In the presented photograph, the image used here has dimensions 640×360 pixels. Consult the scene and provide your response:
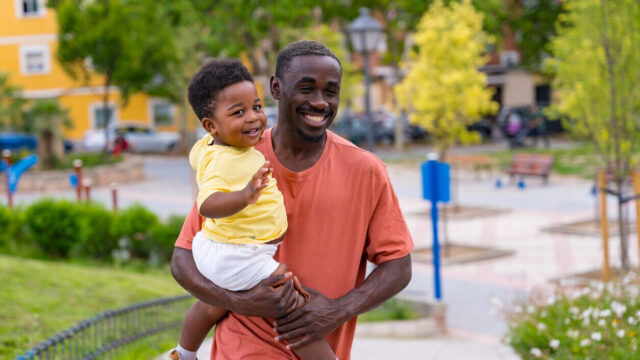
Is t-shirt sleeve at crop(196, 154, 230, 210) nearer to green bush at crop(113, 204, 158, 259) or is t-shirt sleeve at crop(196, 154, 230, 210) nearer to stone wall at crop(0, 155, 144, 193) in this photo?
green bush at crop(113, 204, 158, 259)

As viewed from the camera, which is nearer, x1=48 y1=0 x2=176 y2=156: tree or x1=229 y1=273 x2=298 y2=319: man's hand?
x1=229 y1=273 x2=298 y2=319: man's hand

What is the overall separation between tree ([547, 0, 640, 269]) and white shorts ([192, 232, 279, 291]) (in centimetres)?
830

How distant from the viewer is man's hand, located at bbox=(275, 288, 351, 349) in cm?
246

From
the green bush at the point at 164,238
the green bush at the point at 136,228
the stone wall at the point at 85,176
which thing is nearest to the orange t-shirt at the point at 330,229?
the green bush at the point at 164,238

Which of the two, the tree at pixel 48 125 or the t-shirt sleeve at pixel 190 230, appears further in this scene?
the tree at pixel 48 125

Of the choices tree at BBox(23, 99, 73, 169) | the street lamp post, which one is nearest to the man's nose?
the street lamp post

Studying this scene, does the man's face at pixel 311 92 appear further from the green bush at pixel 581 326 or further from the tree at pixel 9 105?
the tree at pixel 9 105

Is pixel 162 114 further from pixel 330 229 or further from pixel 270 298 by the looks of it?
pixel 270 298

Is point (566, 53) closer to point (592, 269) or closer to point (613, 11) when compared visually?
point (613, 11)

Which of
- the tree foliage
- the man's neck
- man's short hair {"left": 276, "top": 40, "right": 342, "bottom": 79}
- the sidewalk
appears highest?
the tree foliage

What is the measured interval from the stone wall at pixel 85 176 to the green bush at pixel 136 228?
10936mm

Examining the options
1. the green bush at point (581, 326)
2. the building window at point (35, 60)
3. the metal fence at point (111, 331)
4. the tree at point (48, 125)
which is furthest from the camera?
the building window at point (35, 60)

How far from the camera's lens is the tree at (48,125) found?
23703 millimetres

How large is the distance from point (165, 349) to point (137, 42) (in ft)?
69.9
